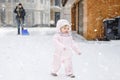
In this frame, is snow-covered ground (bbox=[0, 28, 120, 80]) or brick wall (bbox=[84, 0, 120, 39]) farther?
brick wall (bbox=[84, 0, 120, 39])

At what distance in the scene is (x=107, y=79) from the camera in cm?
738

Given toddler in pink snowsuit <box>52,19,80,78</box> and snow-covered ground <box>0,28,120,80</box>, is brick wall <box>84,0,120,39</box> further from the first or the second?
toddler in pink snowsuit <box>52,19,80,78</box>

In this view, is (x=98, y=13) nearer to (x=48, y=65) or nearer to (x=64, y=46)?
(x=48, y=65)

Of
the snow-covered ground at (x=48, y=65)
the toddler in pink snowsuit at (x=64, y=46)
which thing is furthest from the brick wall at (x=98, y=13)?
the toddler in pink snowsuit at (x=64, y=46)

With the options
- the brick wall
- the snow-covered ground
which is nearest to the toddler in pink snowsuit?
the snow-covered ground

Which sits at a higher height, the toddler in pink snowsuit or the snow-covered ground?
the toddler in pink snowsuit

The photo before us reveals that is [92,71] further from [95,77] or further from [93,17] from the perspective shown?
[93,17]

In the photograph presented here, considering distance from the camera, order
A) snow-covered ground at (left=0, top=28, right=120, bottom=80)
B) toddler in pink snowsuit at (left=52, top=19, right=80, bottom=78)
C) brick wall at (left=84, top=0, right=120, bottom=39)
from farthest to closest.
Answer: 1. brick wall at (left=84, top=0, right=120, bottom=39)
2. snow-covered ground at (left=0, top=28, right=120, bottom=80)
3. toddler in pink snowsuit at (left=52, top=19, right=80, bottom=78)

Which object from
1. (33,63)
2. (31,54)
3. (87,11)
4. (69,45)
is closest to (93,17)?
(87,11)


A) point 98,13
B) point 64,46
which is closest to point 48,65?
point 64,46

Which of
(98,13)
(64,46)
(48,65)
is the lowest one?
(48,65)

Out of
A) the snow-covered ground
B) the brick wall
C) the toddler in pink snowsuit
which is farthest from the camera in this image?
the brick wall

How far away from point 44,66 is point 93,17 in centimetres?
888

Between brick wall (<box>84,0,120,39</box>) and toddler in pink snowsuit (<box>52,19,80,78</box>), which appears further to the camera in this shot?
brick wall (<box>84,0,120,39</box>)
